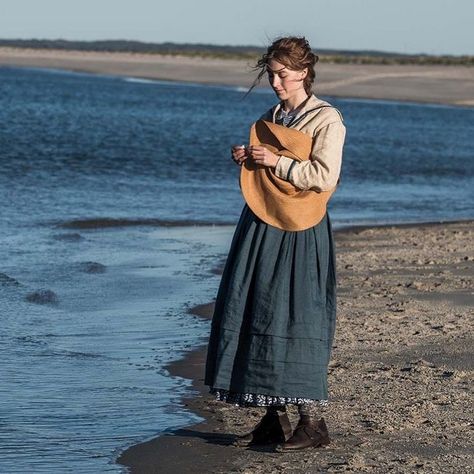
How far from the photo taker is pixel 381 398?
6.16 m

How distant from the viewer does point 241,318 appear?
5273mm

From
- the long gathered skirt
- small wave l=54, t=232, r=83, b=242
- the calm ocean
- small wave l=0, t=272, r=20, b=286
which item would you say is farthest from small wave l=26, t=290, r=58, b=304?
the long gathered skirt

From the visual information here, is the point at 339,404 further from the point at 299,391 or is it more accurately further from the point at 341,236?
the point at 341,236

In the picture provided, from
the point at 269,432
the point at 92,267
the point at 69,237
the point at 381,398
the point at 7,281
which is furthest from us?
the point at 69,237

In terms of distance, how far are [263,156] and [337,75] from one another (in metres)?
70.7

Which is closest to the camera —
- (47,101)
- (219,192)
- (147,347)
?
(147,347)

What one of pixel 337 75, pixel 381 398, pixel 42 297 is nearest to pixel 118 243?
pixel 42 297

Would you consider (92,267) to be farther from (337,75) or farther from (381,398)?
(337,75)

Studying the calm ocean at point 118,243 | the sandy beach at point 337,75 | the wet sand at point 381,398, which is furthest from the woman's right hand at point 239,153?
the sandy beach at point 337,75

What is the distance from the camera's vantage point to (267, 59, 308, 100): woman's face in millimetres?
5223

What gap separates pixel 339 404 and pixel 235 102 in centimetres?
4882

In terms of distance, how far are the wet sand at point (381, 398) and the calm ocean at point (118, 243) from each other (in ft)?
0.78

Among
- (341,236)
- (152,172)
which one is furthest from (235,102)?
(341,236)

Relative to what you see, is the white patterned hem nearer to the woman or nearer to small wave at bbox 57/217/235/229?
the woman
